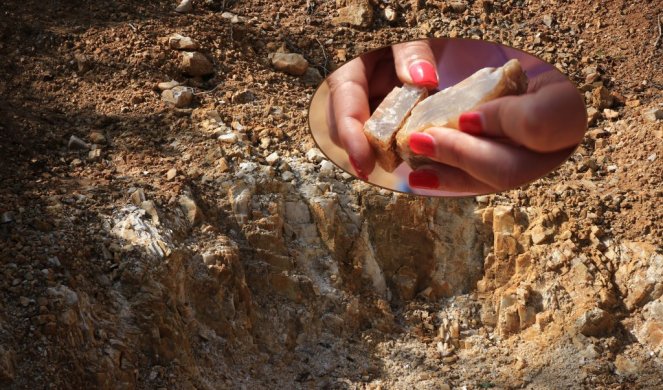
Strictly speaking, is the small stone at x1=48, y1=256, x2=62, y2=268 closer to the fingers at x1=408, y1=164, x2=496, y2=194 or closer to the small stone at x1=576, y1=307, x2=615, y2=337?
the fingers at x1=408, y1=164, x2=496, y2=194

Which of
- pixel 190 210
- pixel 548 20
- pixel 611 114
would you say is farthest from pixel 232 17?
pixel 611 114

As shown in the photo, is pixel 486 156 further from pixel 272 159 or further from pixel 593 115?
pixel 593 115

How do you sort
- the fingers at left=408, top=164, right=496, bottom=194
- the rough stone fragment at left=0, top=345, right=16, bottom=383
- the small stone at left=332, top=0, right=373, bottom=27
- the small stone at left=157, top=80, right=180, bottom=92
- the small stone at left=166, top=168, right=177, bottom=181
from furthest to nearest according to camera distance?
the small stone at left=332, top=0, right=373, bottom=27
the small stone at left=157, top=80, right=180, bottom=92
the small stone at left=166, top=168, right=177, bottom=181
the rough stone fragment at left=0, top=345, right=16, bottom=383
the fingers at left=408, top=164, right=496, bottom=194

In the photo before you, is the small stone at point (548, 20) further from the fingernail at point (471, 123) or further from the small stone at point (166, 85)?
the fingernail at point (471, 123)

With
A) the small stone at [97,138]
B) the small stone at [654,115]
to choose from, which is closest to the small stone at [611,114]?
the small stone at [654,115]

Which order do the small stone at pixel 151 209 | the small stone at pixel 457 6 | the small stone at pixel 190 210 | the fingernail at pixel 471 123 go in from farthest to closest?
the small stone at pixel 457 6 < the small stone at pixel 190 210 < the small stone at pixel 151 209 < the fingernail at pixel 471 123

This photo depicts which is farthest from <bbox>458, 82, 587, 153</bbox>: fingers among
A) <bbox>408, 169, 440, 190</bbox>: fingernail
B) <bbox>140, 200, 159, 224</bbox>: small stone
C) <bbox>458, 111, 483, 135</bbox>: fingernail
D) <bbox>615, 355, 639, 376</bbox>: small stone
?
<bbox>615, 355, 639, 376</bbox>: small stone
